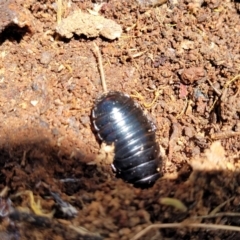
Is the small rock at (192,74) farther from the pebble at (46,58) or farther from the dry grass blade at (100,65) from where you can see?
the pebble at (46,58)

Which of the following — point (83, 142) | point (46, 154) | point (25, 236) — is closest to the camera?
point (25, 236)

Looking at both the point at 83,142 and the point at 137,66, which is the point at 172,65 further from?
the point at 83,142

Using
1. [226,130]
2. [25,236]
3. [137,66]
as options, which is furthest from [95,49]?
[25,236]

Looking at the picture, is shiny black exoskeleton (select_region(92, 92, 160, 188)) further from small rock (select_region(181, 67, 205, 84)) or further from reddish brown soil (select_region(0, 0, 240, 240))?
small rock (select_region(181, 67, 205, 84))

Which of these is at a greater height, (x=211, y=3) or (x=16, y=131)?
Answer: (x=211, y=3)

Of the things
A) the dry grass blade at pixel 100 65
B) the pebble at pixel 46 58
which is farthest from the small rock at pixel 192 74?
the pebble at pixel 46 58

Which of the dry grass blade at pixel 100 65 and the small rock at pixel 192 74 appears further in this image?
the dry grass blade at pixel 100 65

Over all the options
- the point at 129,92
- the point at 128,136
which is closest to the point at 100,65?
the point at 129,92
